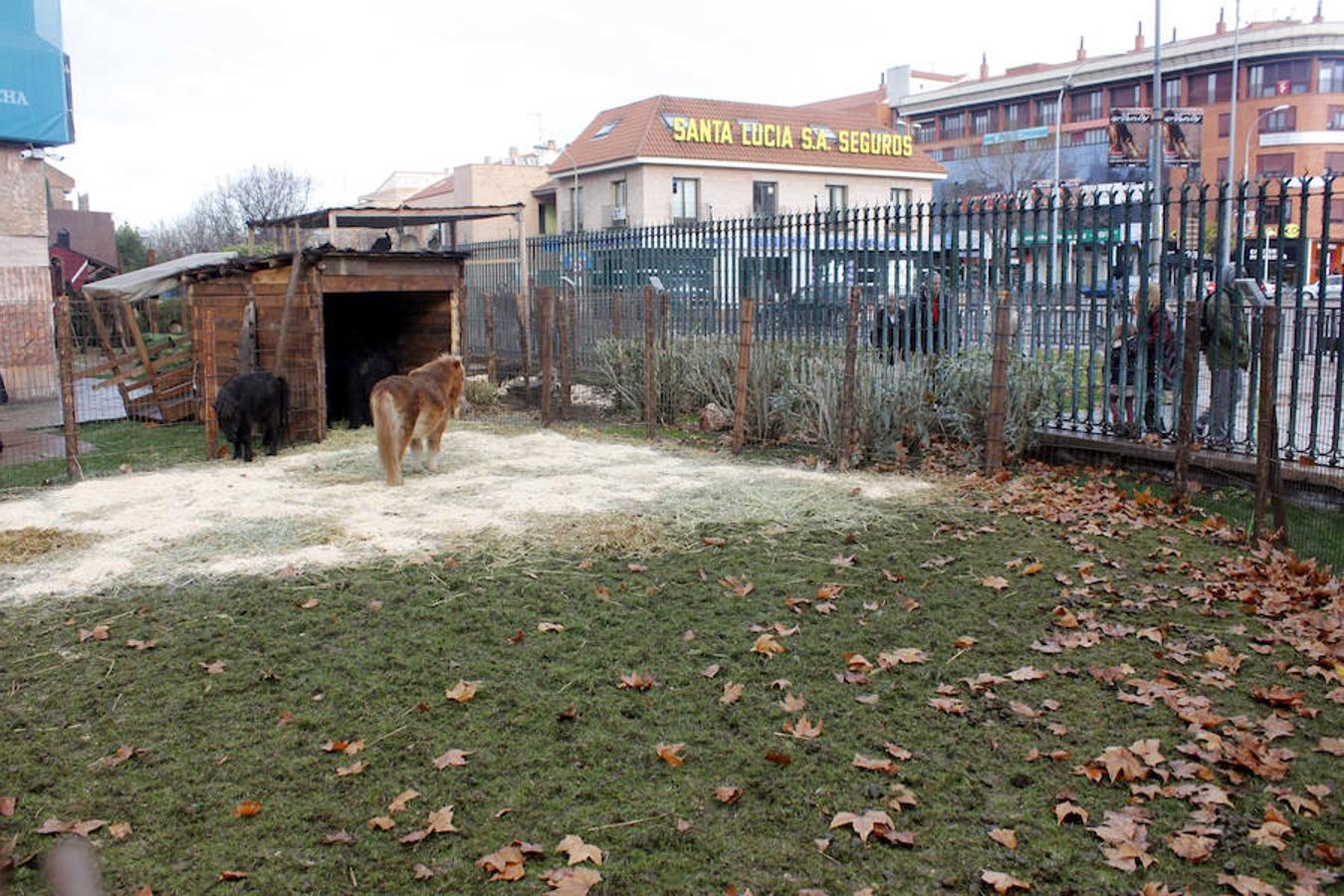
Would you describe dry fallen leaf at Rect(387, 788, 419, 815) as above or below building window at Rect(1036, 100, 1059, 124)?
below

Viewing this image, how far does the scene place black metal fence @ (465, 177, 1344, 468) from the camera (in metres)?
9.21

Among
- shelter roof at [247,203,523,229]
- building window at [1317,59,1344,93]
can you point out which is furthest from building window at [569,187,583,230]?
building window at [1317,59,1344,93]

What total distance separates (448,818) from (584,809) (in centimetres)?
49

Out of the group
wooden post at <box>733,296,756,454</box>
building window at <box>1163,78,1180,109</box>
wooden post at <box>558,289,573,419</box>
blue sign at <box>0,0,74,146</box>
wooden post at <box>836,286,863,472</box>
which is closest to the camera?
wooden post at <box>836,286,863,472</box>

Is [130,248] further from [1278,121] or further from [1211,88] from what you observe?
[1278,121]

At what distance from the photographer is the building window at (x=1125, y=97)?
68188mm

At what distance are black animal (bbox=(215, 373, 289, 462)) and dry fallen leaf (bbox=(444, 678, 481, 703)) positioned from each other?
693 cm

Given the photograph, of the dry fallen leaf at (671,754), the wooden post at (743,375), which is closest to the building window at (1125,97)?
the wooden post at (743,375)

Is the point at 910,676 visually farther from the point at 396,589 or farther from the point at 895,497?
the point at 895,497

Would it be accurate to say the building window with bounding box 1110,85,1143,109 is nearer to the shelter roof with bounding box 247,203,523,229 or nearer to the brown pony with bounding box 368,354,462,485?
the shelter roof with bounding box 247,203,523,229

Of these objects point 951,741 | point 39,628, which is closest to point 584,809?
point 951,741

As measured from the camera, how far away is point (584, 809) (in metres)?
3.98

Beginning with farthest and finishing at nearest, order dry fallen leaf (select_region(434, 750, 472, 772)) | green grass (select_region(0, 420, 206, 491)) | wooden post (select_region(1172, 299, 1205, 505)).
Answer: green grass (select_region(0, 420, 206, 491)) → wooden post (select_region(1172, 299, 1205, 505)) → dry fallen leaf (select_region(434, 750, 472, 772))

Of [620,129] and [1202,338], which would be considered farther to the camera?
[620,129]
